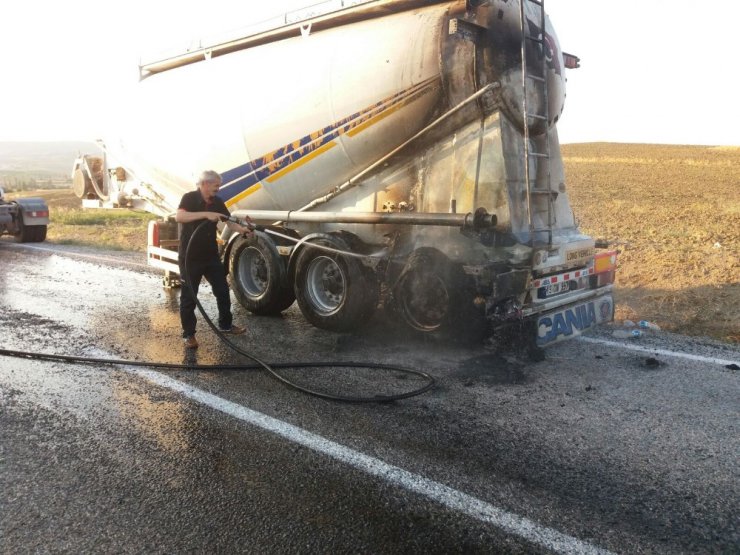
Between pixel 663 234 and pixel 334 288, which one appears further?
pixel 663 234

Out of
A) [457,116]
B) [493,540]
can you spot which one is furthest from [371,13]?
[493,540]

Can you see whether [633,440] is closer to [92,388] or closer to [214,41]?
[92,388]

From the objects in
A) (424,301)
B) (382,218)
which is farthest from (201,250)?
(424,301)

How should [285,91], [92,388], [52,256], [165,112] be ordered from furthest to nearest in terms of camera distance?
[52,256] → [165,112] → [285,91] → [92,388]

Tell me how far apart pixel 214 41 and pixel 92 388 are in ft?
15.7

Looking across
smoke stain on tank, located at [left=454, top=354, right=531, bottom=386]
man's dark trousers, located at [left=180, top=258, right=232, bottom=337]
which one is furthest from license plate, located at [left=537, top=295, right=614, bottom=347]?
man's dark trousers, located at [left=180, top=258, right=232, bottom=337]

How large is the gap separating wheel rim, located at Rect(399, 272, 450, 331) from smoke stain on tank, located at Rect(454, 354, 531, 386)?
20.5 inches

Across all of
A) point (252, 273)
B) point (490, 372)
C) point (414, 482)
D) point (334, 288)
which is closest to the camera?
point (414, 482)

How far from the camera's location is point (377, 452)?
3463mm

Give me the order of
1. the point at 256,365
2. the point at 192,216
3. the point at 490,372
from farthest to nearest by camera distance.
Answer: the point at 192,216
the point at 256,365
the point at 490,372

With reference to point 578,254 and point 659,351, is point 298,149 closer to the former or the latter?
point 578,254

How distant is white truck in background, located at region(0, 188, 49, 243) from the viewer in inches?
579

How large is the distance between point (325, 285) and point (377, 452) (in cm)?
309

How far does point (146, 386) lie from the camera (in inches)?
182
